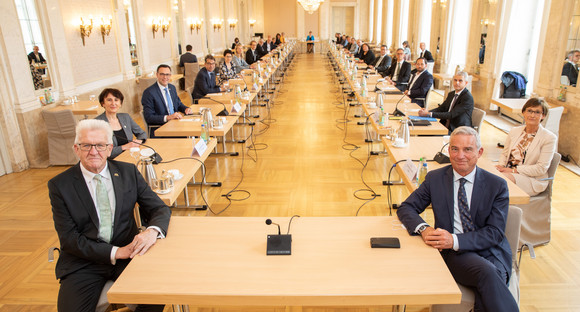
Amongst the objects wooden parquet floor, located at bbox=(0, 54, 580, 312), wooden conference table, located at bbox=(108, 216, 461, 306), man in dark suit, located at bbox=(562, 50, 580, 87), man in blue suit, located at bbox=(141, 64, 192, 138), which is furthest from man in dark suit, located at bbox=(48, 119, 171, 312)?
man in dark suit, located at bbox=(562, 50, 580, 87)

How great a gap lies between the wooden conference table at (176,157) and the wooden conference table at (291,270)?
604 millimetres

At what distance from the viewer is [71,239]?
200cm

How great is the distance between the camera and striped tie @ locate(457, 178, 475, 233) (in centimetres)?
212

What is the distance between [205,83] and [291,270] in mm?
5280

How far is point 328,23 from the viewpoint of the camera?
2378 centimetres

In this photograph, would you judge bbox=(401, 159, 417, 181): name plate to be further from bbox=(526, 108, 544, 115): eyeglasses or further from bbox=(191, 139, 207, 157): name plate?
bbox=(191, 139, 207, 157): name plate

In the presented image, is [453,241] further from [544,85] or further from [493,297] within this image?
[544,85]

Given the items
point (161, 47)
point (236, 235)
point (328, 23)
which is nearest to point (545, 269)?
point (236, 235)

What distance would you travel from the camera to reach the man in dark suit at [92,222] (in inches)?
77.8

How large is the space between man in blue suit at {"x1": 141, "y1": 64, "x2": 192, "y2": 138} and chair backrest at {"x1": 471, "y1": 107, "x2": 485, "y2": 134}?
134 inches

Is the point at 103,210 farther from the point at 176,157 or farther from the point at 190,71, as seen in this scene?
the point at 190,71

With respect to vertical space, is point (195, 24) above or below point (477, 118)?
above

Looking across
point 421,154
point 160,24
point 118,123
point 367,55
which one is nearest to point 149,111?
point 118,123

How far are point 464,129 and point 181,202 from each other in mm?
3033
